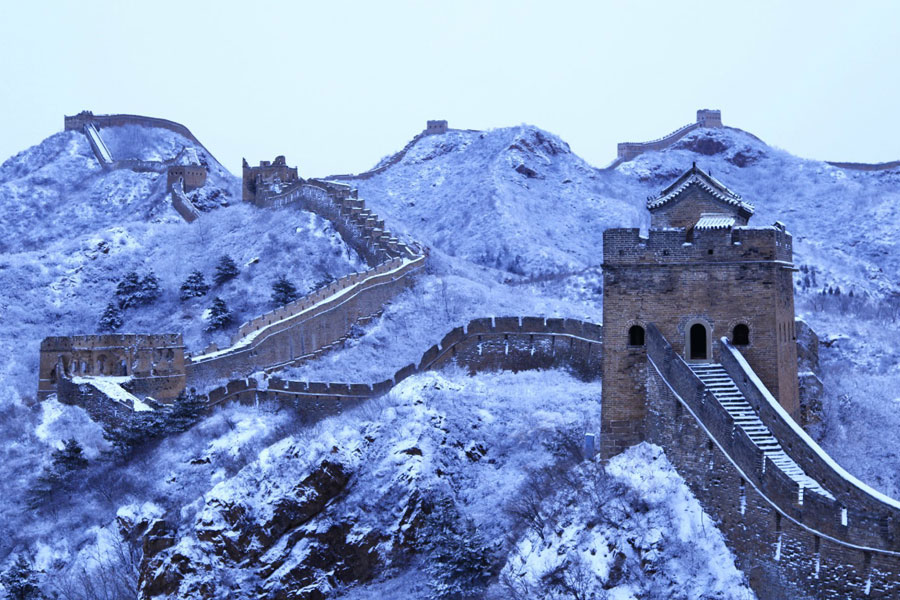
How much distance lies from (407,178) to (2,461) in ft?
237

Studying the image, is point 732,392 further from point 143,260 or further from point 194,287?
point 143,260

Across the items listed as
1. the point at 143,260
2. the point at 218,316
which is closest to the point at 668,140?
the point at 143,260

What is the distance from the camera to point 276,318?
2072 inches

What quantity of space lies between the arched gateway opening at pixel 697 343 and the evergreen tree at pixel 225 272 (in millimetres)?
44194

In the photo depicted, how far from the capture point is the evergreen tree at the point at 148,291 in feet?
228

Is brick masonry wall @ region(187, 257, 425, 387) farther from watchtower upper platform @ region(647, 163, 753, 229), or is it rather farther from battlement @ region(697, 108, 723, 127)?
battlement @ region(697, 108, 723, 127)

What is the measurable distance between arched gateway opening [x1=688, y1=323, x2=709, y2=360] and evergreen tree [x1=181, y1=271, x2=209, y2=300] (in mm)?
44182

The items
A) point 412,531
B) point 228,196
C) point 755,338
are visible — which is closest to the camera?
point 755,338

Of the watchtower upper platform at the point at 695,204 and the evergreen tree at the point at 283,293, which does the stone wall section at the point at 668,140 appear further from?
the watchtower upper platform at the point at 695,204

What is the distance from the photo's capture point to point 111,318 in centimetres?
6850

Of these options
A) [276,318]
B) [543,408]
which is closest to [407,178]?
[276,318]

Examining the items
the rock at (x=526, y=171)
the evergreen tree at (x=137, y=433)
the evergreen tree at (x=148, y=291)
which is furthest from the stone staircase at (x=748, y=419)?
the rock at (x=526, y=171)

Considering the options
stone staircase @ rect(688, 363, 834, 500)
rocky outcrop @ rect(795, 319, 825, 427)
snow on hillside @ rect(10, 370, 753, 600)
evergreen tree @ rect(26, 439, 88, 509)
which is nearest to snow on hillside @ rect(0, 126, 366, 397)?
Result: evergreen tree @ rect(26, 439, 88, 509)

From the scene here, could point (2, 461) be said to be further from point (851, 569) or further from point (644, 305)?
point (851, 569)
